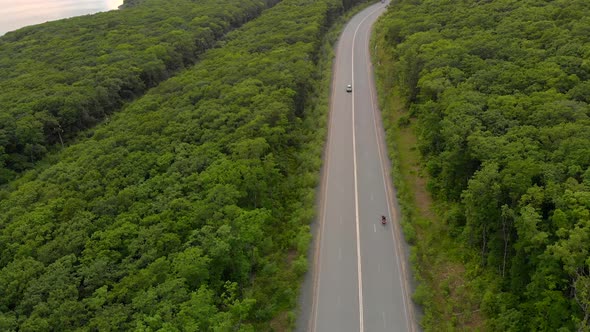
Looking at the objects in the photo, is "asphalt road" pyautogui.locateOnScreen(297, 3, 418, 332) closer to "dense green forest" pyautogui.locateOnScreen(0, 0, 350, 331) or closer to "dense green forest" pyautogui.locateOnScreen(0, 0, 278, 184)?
"dense green forest" pyautogui.locateOnScreen(0, 0, 350, 331)

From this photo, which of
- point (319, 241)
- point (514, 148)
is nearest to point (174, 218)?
point (319, 241)

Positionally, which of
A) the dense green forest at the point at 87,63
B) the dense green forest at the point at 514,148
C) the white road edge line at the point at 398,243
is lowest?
the white road edge line at the point at 398,243

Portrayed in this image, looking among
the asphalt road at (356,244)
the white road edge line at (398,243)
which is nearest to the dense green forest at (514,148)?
the white road edge line at (398,243)

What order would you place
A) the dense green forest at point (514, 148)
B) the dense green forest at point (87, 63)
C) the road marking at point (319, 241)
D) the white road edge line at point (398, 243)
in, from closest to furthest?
1. the dense green forest at point (514, 148)
2. the white road edge line at point (398, 243)
3. the road marking at point (319, 241)
4. the dense green forest at point (87, 63)

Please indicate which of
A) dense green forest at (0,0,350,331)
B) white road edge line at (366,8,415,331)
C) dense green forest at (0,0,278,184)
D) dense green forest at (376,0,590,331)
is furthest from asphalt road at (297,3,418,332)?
dense green forest at (0,0,278,184)

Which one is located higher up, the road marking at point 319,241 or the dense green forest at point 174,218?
the dense green forest at point 174,218

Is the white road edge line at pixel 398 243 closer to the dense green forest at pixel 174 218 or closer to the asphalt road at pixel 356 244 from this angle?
the asphalt road at pixel 356 244

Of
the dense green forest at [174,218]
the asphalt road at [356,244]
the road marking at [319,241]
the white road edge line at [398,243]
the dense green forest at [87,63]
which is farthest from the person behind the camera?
the dense green forest at [87,63]
